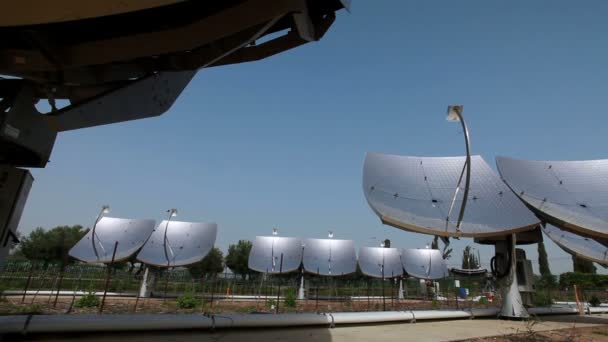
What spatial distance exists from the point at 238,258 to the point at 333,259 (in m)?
40.0

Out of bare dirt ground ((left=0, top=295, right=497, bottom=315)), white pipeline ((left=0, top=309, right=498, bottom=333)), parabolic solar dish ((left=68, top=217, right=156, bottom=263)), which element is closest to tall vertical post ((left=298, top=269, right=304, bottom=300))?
bare dirt ground ((left=0, top=295, right=497, bottom=315))

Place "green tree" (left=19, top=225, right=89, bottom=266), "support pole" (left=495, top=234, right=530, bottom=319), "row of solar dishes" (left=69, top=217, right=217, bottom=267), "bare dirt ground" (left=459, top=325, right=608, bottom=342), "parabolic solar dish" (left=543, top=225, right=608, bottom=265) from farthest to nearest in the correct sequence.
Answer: "green tree" (left=19, top=225, right=89, bottom=266), "row of solar dishes" (left=69, top=217, right=217, bottom=267), "parabolic solar dish" (left=543, top=225, right=608, bottom=265), "support pole" (left=495, top=234, right=530, bottom=319), "bare dirt ground" (left=459, top=325, right=608, bottom=342)

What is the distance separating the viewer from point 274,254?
29.1m

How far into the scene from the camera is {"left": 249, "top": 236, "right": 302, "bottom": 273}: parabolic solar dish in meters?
28.3

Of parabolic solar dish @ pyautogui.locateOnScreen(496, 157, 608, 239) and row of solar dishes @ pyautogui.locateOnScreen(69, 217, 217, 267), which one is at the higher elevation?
parabolic solar dish @ pyautogui.locateOnScreen(496, 157, 608, 239)

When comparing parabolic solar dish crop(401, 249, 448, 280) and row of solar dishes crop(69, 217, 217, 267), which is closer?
row of solar dishes crop(69, 217, 217, 267)

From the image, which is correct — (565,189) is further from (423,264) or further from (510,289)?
(423,264)

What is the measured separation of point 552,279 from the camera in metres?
40.0

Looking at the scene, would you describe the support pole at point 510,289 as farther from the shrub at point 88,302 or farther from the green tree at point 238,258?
the green tree at point 238,258

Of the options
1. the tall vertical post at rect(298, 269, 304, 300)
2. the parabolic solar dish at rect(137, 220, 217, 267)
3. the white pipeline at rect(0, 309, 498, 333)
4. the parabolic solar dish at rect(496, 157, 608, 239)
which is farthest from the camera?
the tall vertical post at rect(298, 269, 304, 300)

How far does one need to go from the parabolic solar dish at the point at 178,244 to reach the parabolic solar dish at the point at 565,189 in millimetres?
17895

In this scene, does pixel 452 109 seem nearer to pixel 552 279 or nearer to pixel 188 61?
pixel 188 61

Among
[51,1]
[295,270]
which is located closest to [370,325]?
[51,1]

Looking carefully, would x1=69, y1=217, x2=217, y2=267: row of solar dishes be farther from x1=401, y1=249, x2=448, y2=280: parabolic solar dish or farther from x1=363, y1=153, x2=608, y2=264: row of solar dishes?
x1=401, y1=249, x2=448, y2=280: parabolic solar dish
